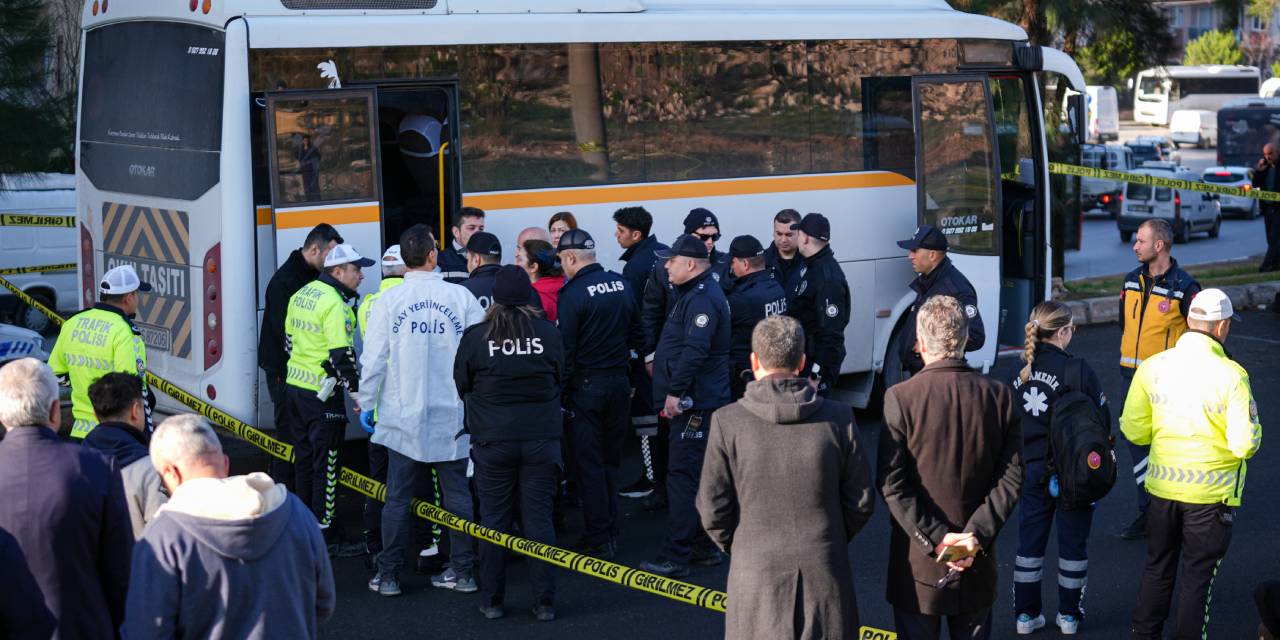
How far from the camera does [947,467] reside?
5090 millimetres

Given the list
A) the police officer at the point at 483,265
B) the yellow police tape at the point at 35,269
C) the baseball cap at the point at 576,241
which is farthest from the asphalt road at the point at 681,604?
the yellow police tape at the point at 35,269

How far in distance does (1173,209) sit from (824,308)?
23659 millimetres

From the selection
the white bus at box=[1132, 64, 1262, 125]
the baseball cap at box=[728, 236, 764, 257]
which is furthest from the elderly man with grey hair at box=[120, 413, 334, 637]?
the white bus at box=[1132, 64, 1262, 125]

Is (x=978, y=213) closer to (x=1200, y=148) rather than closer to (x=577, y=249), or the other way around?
(x=577, y=249)

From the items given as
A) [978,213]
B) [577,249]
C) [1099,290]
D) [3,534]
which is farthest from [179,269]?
[1099,290]

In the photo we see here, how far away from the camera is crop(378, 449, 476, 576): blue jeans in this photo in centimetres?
736

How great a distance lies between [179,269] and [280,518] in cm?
534

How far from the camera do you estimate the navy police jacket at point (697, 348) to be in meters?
7.49

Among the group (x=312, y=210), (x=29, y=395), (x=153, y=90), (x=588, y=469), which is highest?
(x=153, y=90)

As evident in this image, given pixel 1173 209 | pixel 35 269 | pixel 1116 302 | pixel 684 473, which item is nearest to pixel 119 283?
pixel 684 473

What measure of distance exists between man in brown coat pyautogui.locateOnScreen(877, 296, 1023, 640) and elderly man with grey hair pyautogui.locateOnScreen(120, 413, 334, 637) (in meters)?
2.19

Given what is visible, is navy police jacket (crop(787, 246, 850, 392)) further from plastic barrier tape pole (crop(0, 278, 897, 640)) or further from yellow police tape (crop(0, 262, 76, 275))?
yellow police tape (crop(0, 262, 76, 275))

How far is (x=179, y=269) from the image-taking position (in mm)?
8930

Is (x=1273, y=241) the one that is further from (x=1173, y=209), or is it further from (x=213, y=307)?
(x=213, y=307)
